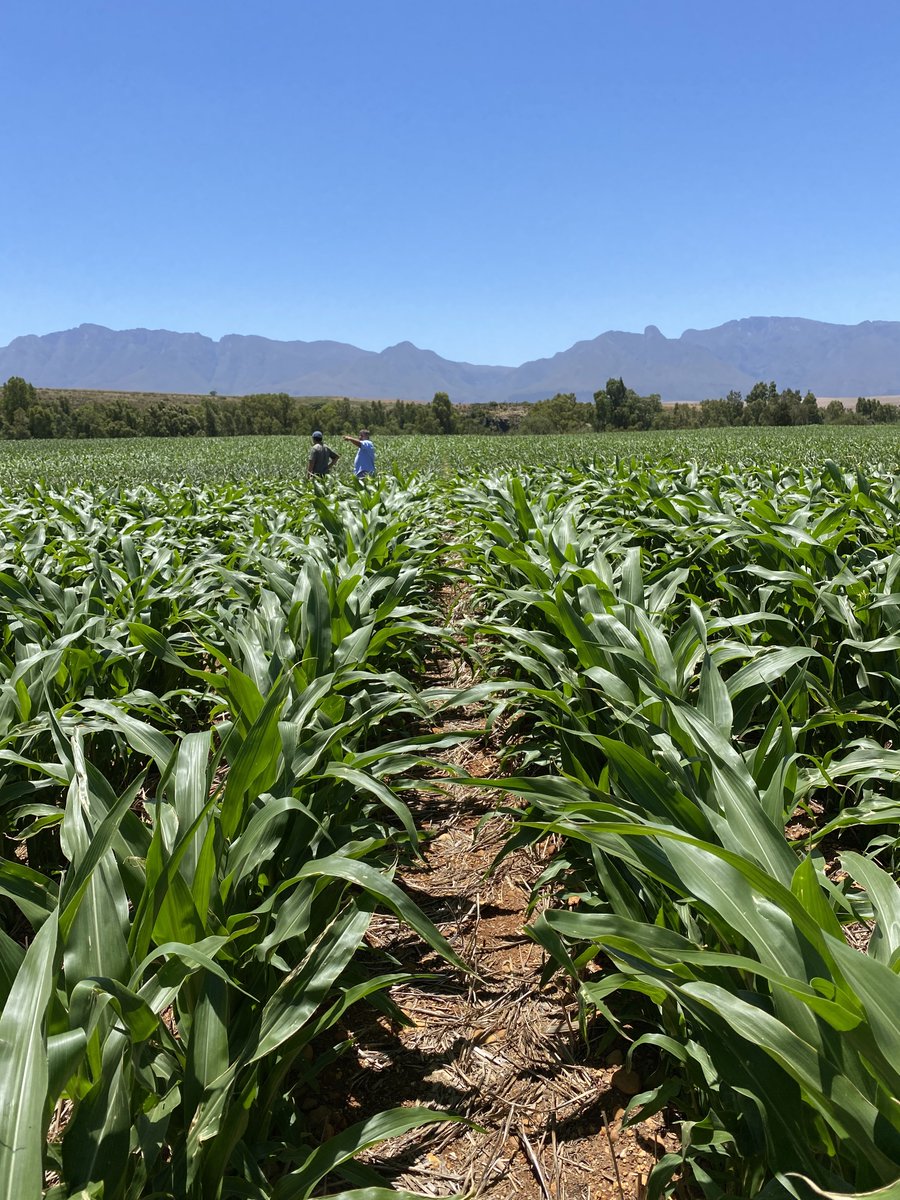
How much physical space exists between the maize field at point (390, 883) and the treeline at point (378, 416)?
7099 cm

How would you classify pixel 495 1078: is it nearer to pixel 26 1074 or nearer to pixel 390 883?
pixel 390 883

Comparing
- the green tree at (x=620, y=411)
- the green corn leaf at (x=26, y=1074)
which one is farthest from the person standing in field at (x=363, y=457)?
the green tree at (x=620, y=411)

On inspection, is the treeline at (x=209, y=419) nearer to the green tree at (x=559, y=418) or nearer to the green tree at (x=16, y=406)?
the green tree at (x=16, y=406)

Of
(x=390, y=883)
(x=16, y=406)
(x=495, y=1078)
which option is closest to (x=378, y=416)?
(x=16, y=406)

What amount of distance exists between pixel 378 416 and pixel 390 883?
8518 cm

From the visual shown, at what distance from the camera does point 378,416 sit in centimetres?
8344

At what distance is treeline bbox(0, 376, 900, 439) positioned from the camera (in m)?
68.4

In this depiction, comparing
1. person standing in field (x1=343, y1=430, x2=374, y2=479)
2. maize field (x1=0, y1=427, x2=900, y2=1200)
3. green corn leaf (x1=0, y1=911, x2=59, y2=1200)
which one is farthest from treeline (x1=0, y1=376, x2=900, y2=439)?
green corn leaf (x1=0, y1=911, x2=59, y2=1200)

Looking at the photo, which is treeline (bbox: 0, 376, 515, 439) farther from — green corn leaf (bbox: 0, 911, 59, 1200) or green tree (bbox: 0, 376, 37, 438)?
green corn leaf (bbox: 0, 911, 59, 1200)

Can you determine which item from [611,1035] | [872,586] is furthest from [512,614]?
[611,1035]

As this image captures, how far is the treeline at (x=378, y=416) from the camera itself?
6844 cm

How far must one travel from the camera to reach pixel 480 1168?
146cm

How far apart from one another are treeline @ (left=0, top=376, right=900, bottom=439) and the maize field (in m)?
71.0

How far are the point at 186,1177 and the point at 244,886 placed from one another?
552mm
